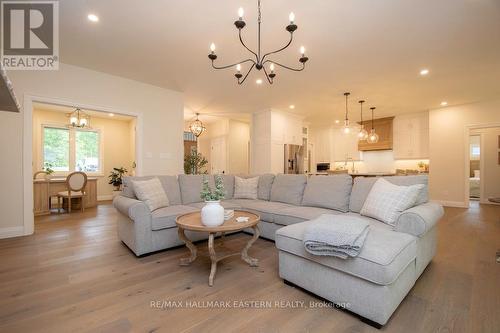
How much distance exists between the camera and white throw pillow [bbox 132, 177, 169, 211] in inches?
106

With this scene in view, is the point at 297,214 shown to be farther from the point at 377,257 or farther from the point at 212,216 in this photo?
the point at 377,257

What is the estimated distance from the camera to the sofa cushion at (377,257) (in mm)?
1350

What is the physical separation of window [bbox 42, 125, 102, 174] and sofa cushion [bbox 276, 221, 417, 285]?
731 centimetres

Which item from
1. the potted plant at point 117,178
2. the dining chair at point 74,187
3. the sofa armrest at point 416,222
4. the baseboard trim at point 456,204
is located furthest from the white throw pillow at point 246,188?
the baseboard trim at point 456,204

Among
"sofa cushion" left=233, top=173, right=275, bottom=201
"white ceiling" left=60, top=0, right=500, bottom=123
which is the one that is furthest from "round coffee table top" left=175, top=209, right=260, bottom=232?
"white ceiling" left=60, top=0, right=500, bottom=123

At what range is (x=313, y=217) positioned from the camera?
8.32 feet

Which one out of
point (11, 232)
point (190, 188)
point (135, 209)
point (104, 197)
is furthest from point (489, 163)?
point (104, 197)

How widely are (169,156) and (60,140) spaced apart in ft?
13.2

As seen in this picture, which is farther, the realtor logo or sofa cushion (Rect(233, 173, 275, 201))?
sofa cushion (Rect(233, 173, 275, 201))

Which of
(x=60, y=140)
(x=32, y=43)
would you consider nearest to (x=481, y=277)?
(x=32, y=43)

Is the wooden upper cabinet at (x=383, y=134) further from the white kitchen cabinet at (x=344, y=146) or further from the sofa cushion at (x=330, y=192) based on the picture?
the sofa cushion at (x=330, y=192)

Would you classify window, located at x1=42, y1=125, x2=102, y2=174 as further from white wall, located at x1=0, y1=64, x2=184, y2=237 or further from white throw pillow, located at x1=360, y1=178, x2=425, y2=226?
white throw pillow, located at x1=360, y1=178, x2=425, y2=226

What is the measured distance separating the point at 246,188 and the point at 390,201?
225 cm

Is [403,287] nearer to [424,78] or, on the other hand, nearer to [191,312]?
[191,312]
